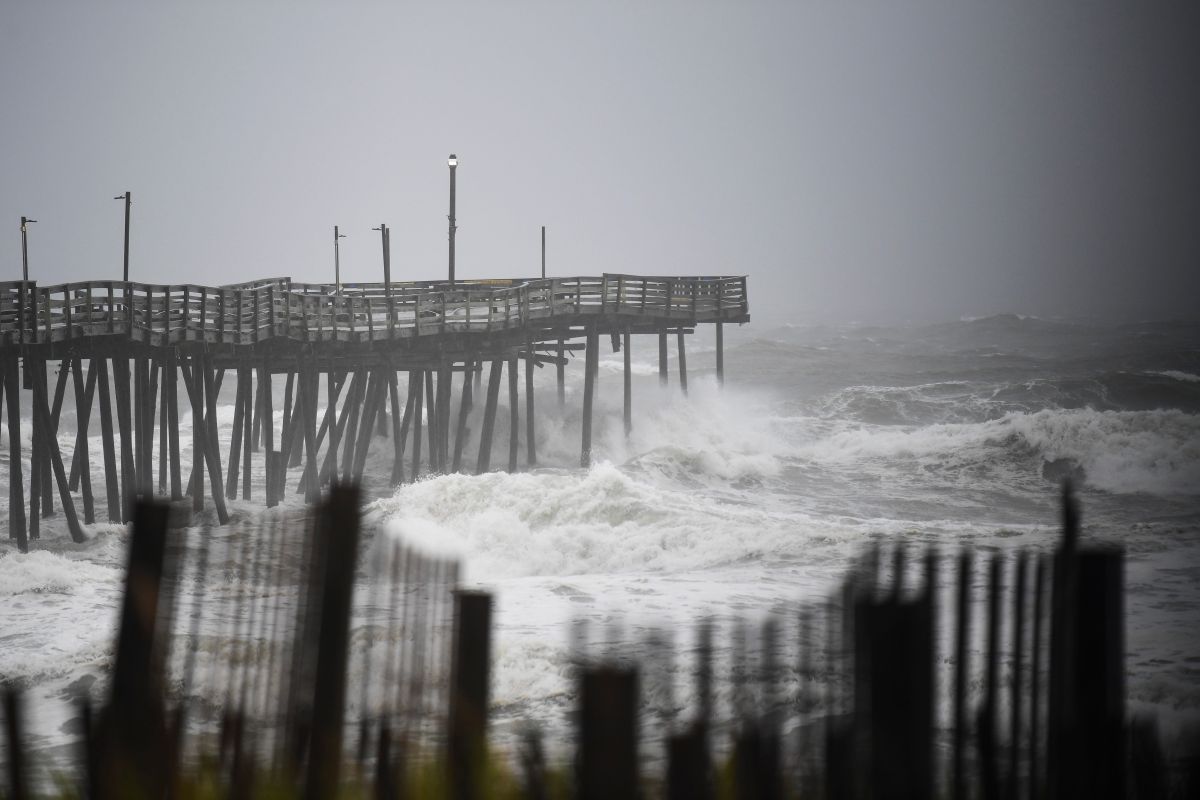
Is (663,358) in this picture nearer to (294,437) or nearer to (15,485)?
(294,437)

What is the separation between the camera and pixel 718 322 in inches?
1238

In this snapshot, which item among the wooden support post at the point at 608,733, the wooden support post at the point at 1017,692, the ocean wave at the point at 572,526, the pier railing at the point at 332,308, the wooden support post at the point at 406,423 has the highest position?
the pier railing at the point at 332,308

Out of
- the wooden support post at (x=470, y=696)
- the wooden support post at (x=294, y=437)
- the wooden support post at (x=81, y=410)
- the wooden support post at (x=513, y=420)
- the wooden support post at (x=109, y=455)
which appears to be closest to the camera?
the wooden support post at (x=470, y=696)

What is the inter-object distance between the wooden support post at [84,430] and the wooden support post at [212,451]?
6.98 feet

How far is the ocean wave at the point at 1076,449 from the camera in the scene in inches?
1071

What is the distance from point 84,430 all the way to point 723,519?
14.3 meters

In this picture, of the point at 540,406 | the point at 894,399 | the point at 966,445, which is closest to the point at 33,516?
the point at 540,406

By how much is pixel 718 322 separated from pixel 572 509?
14028 millimetres

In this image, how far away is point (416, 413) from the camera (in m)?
28.9

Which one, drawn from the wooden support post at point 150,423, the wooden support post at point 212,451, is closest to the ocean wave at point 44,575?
the wooden support post at point 150,423

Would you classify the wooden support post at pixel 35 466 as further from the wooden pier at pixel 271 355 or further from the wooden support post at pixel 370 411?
the wooden support post at pixel 370 411

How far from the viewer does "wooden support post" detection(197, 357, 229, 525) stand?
2178 centimetres

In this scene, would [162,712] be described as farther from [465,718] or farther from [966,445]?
[966,445]

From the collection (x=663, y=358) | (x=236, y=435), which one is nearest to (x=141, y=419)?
(x=236, y=435)
